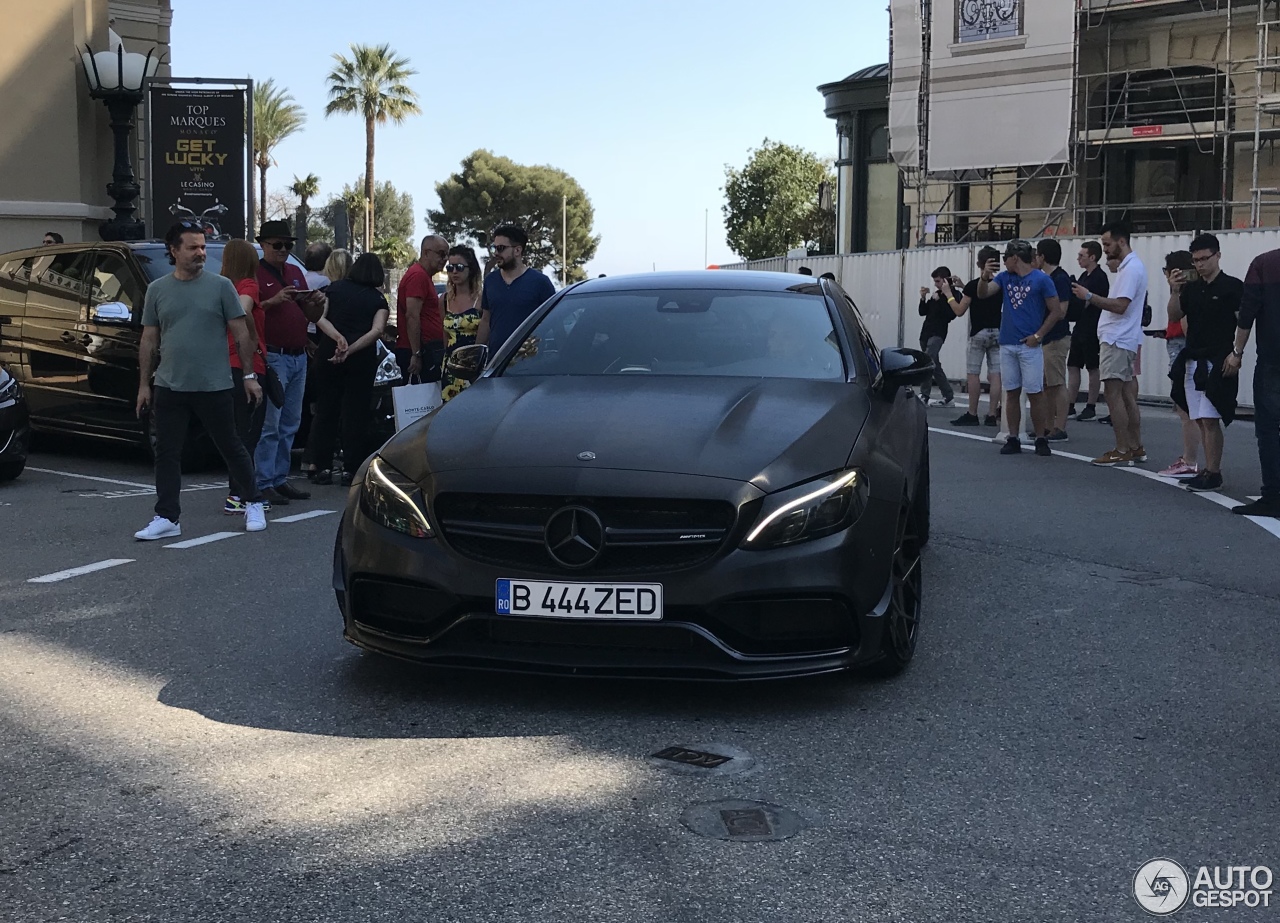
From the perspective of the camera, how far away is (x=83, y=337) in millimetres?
11750

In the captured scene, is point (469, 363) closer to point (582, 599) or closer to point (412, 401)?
point (412, 401)

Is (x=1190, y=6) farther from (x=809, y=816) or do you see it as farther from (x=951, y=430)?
(x=809, y=816)

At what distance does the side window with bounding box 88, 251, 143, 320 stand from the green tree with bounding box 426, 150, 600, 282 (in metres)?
80.1

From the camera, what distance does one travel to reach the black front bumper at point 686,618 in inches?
183

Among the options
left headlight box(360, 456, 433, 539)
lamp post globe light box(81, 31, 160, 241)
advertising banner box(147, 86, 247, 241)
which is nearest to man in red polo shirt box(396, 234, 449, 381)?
left headlight box(360, 456, 433, 539)

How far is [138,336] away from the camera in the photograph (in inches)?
446

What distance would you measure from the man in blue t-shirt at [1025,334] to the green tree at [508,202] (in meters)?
79.4

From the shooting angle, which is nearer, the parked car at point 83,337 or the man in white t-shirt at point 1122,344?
the parked car at point 83,337

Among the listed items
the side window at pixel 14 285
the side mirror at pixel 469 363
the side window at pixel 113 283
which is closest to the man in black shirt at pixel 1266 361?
the side mirror at pixel 469 363

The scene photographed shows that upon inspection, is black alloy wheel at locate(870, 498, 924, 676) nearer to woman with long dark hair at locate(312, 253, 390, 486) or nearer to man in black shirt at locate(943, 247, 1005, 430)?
woman with long dark hair at locate(312, 253, 390, 486)

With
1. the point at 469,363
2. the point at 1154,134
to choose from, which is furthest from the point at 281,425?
the point at 1154,134

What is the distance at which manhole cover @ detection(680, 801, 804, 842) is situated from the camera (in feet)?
12.3

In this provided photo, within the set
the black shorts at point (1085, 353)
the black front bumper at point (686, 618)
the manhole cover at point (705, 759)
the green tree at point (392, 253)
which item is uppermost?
the green tree at point (392, 253)

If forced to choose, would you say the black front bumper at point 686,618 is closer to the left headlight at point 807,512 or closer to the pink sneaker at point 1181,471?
the left headlight at point 807,512
